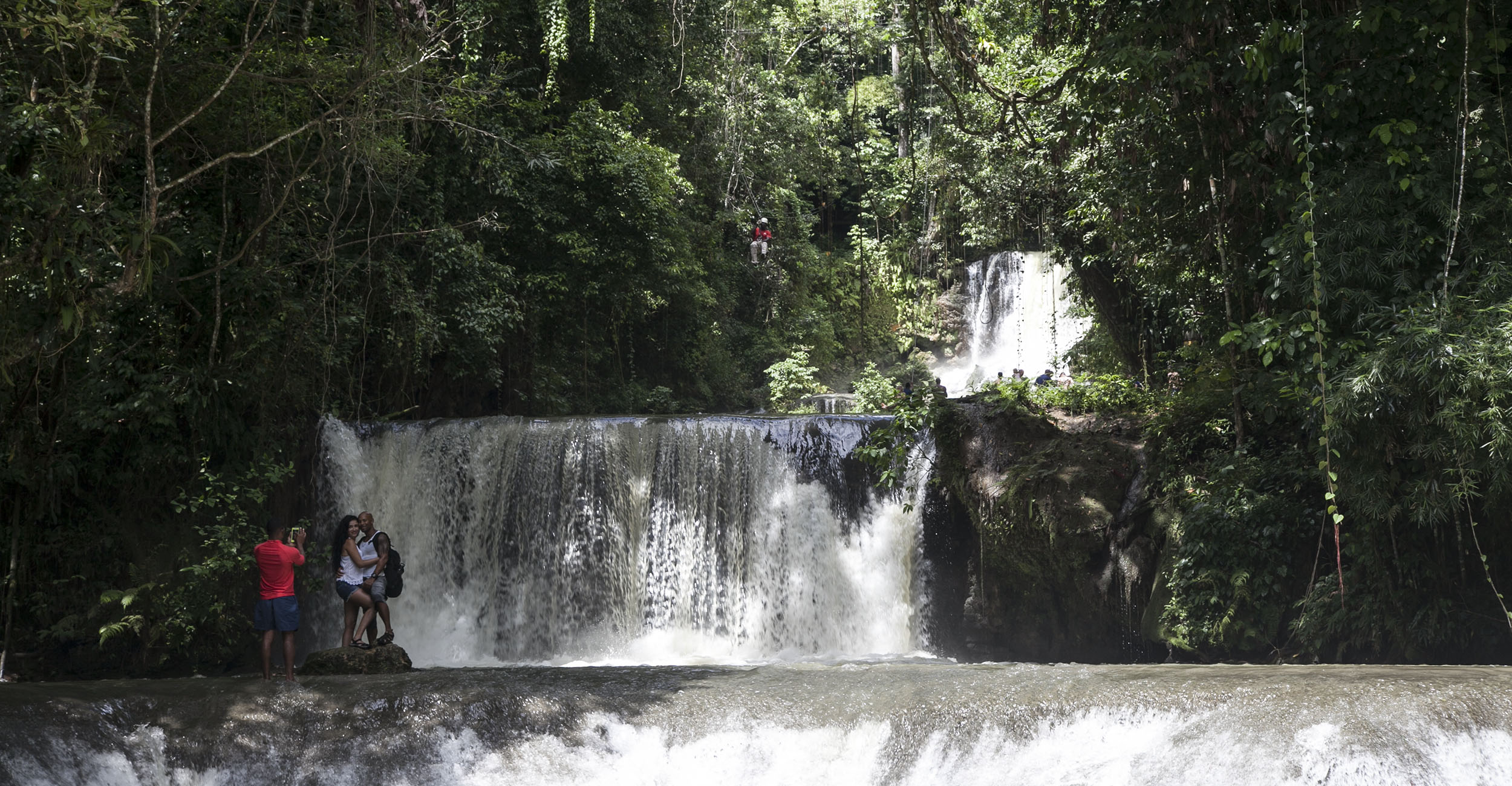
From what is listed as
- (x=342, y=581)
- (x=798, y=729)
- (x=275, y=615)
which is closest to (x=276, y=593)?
(x=275, y=615)

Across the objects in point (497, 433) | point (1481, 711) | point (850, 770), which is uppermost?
point (497, 433)

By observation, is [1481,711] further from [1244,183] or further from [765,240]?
Answer: [765,240]

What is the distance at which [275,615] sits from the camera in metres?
9.01

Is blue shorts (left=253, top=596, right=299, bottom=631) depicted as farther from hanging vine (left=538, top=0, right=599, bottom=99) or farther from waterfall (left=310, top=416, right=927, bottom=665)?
hanging vine (left=538, top=0, right=599, bottom=99)

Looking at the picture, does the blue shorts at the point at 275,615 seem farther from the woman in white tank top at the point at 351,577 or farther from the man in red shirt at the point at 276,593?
the woman in white tank top at the point at 351,577

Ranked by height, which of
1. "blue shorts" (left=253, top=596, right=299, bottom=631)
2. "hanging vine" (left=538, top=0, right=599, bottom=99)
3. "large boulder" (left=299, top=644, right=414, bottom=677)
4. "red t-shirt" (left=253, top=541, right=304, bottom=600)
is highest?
"hanging vine" (left=538, top=0, right=599, bottom=99)

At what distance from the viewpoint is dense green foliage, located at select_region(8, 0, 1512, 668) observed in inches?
312

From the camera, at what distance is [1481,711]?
21.3 feet

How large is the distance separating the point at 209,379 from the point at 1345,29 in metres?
10.3

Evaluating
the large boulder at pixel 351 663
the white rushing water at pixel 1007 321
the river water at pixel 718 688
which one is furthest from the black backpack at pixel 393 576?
the white rushing water at pixel 1007 321

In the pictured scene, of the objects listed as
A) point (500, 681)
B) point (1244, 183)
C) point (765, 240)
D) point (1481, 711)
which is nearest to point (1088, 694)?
point (1481, 711)

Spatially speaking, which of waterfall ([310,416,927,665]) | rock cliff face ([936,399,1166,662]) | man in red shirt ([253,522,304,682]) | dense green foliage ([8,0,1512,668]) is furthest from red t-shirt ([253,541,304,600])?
rock cliff face ([936,399,1166,662])

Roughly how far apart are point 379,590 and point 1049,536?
644cm

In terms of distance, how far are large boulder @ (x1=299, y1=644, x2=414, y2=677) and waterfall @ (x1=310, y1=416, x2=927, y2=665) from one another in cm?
274
